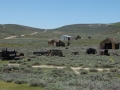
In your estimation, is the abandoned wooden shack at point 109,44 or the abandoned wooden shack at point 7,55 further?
the abandoned wooden shack at point 109,44

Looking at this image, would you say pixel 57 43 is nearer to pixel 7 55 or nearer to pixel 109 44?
pixel 109 44

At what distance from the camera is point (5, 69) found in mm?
25078

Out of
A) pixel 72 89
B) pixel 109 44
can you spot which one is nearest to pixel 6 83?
pixel 72 89

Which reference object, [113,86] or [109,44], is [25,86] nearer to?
[113,86]

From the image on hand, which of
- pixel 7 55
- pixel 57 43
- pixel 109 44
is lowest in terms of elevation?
pixel 57 43

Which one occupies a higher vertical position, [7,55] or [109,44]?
[7,55]

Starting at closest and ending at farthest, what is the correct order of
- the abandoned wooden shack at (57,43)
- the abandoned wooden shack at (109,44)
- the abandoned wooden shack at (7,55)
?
the abandoned wooden shack at (7,55) < the abandoned wooden shack at (109,44) < the abandoned wooden shack at (57,43)

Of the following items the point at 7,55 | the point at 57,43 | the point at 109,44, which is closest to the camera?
the point at 7,55

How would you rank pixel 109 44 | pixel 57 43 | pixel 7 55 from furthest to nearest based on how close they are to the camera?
pixel 57 43, pixel 109 44, pixel 7 55

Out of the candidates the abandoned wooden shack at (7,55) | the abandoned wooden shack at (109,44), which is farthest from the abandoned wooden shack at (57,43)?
the abandoned wooden shack at (7,55)

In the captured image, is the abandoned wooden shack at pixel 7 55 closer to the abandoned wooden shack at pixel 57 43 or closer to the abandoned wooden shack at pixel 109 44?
the abandoned wooden shack at pixel 109 44

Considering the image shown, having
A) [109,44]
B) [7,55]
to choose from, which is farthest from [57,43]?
[7,55]

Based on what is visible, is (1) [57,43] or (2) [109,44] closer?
(2) [109,44]

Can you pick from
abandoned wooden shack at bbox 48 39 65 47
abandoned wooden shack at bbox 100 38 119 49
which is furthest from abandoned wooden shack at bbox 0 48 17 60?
abandoned wooden shack at bbox 48 39 65 47
